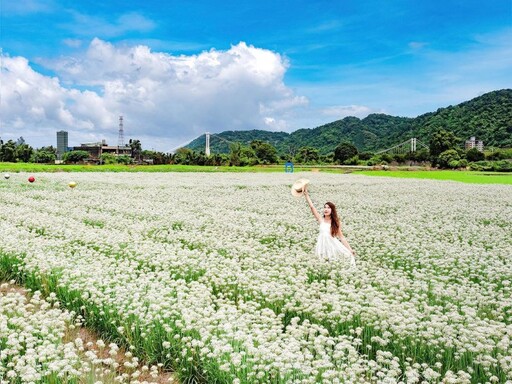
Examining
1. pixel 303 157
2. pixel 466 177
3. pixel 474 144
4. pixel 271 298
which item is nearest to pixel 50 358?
pixel 271 298

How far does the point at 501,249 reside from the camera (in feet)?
42.1

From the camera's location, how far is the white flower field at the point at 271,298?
5762mm

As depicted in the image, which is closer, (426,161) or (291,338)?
(291,338)

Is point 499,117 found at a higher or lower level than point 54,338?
higher

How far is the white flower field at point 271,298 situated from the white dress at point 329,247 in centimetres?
37

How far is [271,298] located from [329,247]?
352 centimetres

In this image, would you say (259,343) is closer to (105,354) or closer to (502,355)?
(105,354)

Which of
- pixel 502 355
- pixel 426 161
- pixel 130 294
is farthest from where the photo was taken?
pixel 426 161

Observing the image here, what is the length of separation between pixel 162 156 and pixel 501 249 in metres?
108

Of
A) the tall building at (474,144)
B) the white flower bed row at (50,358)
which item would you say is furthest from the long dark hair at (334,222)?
the tall building at (474,144)

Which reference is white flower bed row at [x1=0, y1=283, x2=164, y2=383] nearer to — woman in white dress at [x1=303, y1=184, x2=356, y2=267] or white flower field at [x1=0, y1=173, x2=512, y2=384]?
white flower field at [x1=0, y1=173, x2=512, y2=384]

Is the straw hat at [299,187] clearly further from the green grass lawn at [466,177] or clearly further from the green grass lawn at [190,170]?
the green grass lawn at [190,170]

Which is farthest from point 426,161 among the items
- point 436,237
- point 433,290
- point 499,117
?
point 433,290

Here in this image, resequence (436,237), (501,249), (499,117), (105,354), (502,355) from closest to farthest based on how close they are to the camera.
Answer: (502,355), (105,354), (501,249), (436,237), (499,117)
